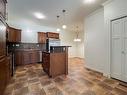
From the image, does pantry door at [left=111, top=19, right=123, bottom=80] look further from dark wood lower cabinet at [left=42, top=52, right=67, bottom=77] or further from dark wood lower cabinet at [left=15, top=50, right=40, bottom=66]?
dark wood lower cabinet at [left=15, top=50, right=40, bottom=66]

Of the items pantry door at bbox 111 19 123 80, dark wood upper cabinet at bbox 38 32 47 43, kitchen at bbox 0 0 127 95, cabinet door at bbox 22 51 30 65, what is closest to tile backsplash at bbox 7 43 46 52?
kitchen at bbox 0 0 127 95

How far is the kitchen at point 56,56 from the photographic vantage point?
8.13 feet

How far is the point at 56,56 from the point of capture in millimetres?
3664

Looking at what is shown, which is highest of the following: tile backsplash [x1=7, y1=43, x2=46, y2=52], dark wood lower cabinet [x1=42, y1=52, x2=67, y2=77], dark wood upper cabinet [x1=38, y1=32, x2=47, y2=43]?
dark wood upper cabinet [x1=38, y1=32, x2=47, y2=43]

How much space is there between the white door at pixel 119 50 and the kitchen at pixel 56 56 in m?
0.04

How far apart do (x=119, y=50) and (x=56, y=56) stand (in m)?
2.29

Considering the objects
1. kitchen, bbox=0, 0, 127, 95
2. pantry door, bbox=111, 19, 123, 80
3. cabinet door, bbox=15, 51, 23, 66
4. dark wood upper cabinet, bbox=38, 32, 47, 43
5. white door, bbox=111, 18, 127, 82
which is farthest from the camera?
dark wood upper cabinet, bbox=38, 32, 47, 43

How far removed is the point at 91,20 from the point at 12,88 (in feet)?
14.1

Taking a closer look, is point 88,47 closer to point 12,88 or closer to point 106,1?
point 106,1

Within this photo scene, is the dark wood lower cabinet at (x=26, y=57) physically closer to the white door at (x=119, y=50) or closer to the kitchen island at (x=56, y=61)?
the kitchen island at (x=56, y=61)

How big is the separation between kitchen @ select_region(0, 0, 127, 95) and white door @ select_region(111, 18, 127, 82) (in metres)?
0.04

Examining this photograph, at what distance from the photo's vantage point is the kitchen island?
11.6ft

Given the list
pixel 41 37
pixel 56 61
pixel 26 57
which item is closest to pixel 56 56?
pixel 56 61

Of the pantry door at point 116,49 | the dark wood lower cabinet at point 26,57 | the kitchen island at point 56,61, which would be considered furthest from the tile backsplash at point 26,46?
the pantry door at point 116,49
